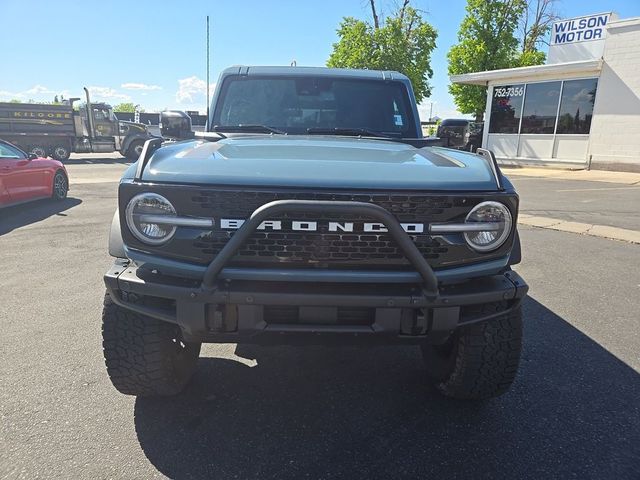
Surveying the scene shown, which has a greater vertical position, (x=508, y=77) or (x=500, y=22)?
(x=500, y=22)

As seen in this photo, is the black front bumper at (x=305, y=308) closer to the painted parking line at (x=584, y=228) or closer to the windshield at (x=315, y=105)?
the windshield at (x=315, y=105)

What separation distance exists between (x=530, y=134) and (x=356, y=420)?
18.5 meters

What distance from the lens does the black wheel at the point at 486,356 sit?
2.42 meters

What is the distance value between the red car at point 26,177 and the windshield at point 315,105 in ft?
20.6

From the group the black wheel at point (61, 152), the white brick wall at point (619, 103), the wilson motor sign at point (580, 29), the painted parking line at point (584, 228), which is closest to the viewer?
the painted parking line at point (584, 228)

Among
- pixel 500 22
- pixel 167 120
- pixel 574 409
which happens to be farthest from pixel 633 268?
pixel 500 22

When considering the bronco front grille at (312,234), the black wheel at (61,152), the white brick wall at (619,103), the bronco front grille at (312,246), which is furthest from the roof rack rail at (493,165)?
the black wheel at (61,152)

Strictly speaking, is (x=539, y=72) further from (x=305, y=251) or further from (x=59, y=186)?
(x=305, y=251)

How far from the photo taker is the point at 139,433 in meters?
2.40

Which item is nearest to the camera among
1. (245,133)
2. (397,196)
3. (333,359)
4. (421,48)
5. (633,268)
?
(397,196)

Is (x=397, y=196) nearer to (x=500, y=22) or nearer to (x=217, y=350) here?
(x=217, y=350)

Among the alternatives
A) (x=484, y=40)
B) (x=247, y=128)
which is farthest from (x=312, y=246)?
(x=484, y=40)

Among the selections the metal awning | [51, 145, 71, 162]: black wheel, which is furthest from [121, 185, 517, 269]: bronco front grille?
[51, 145, 71, 162]: black wheel

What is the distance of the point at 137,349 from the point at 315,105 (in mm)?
2253
